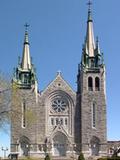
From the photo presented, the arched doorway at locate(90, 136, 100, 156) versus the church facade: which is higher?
the church facade

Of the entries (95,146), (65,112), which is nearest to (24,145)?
(65,112)

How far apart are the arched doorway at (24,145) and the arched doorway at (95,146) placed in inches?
407

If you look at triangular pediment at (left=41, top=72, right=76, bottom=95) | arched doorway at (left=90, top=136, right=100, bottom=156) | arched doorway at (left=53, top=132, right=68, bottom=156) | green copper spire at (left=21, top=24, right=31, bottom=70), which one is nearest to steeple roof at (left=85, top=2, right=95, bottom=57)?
triangular pediment at (left=41, top=72, right=76, bottom=95)

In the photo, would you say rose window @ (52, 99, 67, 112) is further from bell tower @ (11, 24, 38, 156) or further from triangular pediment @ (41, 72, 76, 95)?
bell tower @ (11, 24, 38, 156)

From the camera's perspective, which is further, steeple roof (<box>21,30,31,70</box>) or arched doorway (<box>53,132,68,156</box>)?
steeple roof (<box>21,30,31,70</box>)

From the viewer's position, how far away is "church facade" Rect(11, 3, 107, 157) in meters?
78.4

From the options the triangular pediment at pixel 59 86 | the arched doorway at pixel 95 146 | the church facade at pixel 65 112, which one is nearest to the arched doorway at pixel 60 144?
the church facade at pixel 65 112

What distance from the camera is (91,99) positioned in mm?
80625

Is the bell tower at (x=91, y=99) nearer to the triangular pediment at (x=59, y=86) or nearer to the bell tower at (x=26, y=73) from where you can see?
the triangular pediment at (x=59, y=86)

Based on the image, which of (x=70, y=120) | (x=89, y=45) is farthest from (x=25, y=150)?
(x=89, y=45)

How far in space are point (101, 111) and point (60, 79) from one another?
30.0 ft

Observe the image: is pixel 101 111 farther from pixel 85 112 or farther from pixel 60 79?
pixel 60 79

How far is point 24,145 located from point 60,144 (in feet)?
19.9

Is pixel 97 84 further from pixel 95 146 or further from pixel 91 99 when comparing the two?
pixel 95 146
